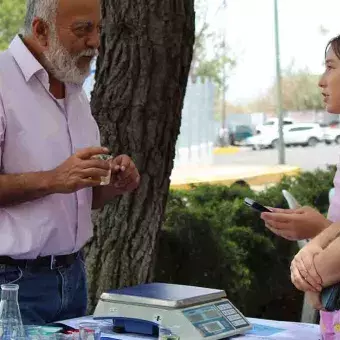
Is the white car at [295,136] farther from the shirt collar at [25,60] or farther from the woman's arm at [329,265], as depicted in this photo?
the woman's arm at [329,265]

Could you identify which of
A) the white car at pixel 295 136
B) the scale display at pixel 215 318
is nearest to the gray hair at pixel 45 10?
the scale display at pixel 215 318

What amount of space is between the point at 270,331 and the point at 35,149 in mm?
928

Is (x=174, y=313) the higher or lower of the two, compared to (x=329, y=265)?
lower

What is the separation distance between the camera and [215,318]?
7.96 ft

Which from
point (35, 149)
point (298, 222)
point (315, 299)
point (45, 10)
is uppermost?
point (45, 10)

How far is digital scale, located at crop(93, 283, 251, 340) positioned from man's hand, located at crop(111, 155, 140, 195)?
1.24 feet

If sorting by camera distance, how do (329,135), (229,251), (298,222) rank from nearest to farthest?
1. (298,222)
2. (229,251)
3. (329,135)

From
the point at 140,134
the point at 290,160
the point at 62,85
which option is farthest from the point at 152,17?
the point at 290,160

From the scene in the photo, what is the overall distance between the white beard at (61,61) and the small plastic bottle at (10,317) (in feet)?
2.58

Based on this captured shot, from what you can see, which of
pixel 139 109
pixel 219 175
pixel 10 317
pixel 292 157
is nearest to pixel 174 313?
pixel 10 317

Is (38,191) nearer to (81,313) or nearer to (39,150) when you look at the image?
(39,150)

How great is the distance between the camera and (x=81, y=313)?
2701 millimetres

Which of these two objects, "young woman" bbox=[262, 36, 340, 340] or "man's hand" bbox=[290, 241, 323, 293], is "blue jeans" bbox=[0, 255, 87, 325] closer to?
"young woman" bbox=[262, 36, 340, 340]

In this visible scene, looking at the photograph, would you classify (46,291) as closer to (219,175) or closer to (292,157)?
(219,175)
